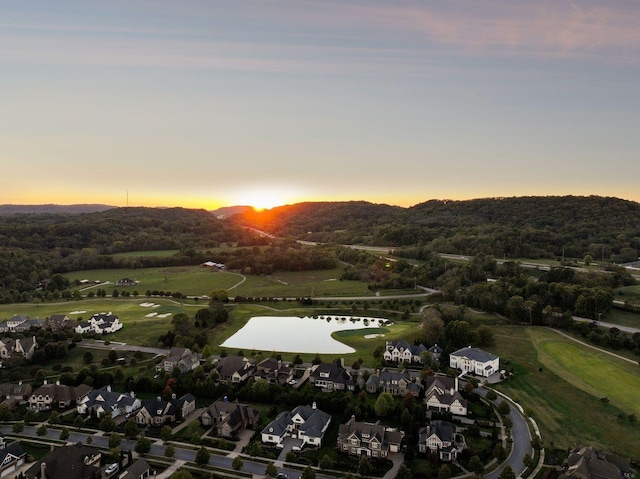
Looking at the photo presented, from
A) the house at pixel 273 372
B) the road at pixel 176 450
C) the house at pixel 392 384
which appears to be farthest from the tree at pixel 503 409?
the house at pixel 273 372

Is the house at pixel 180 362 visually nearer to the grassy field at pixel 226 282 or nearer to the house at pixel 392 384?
the house at pixel 392 384

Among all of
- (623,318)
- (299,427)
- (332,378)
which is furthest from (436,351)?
(623,318)

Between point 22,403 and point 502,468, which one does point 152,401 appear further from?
point 502,468

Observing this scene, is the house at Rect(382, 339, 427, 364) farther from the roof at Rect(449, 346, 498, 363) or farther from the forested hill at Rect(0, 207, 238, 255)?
the forested hill at Rect(0, 207, 238, 255)

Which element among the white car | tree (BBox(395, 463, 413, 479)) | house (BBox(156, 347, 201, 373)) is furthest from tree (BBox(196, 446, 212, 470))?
house (BBox(156, 347, 201, 373))

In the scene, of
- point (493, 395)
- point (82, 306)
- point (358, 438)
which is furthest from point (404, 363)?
point (82, 306)

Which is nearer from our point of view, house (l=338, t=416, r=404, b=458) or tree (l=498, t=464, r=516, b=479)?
tree (l=498, t=464, r=516, b=479)

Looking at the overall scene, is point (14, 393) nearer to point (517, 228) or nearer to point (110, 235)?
point (110, 235)
